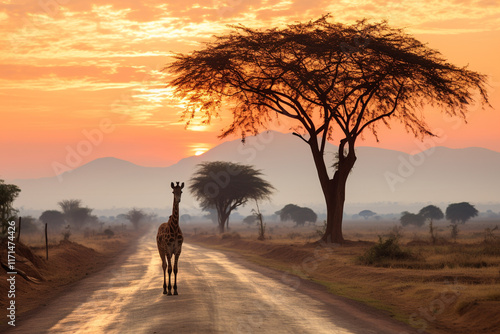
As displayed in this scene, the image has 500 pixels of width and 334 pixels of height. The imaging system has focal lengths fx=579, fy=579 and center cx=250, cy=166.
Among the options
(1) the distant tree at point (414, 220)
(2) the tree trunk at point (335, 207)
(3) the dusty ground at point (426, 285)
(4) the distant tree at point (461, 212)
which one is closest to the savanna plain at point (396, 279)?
(3) the dusty ground at point (426, 285)

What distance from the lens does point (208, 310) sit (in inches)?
619

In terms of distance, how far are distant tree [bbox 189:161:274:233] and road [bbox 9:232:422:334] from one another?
Result: 72.6 m

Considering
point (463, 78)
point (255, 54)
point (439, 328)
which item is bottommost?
point (439, 328)

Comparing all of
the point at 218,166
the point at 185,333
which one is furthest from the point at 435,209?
the point at 185,333

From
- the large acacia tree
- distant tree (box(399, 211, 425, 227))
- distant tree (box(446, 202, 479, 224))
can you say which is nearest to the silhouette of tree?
distant tree (box(399, 211, 425, 227))

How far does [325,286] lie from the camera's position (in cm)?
2298

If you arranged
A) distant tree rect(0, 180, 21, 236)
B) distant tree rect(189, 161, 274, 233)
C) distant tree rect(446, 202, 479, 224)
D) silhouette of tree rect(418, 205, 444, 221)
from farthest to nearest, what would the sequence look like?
1. silhouette of tree rect(418, 205, 444, 221)
2. distant tree rect(446, 202, 479, 224)
3. distant tree rect(189, 161, 274, 233)
4. distant tree rect(0, 180, 21, 236)

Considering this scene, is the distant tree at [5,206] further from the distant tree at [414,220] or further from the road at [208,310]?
the distant tree at [414,220]

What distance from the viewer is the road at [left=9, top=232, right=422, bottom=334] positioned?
44.9 feet

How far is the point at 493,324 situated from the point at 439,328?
1296 millimetres

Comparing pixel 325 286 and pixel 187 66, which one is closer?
pixel 325 286

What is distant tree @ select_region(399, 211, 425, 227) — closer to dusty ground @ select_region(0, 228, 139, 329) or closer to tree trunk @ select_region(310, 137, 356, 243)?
tree trunk @ select_region(310, 137, 356, 243)

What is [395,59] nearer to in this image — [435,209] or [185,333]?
[185,333]

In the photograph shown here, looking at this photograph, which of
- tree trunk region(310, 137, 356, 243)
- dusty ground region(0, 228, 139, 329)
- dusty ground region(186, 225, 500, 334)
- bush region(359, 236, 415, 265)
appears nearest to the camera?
dusty ground region(186, 225, 500, 334)
